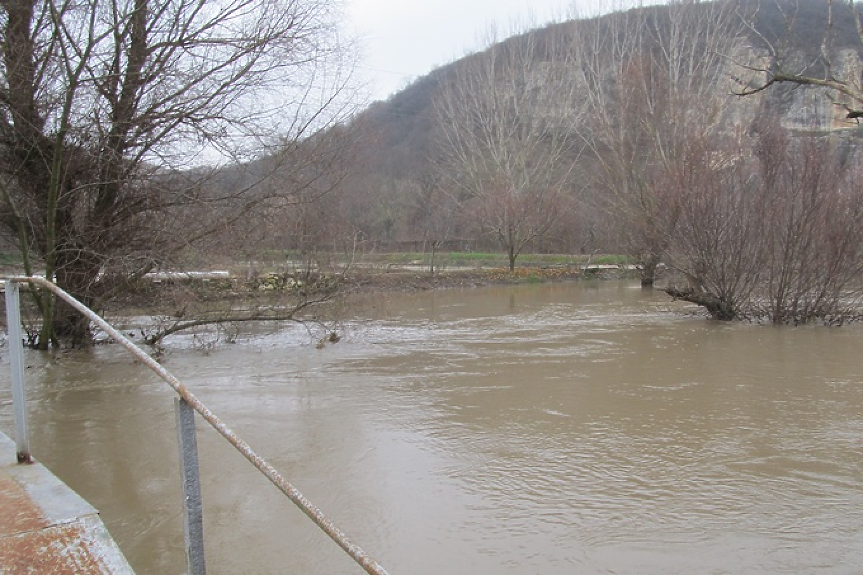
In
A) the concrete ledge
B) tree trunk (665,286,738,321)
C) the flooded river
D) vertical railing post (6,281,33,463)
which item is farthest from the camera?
tree trunk (665,286,738,321)

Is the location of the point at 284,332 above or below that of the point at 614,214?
below

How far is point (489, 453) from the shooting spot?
20.6 ft

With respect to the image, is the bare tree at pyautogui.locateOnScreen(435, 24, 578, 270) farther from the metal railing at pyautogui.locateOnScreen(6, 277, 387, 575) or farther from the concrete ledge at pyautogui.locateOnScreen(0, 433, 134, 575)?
the metal railing at pyautogui.locateOnScreen(6, 277, 387, 575)

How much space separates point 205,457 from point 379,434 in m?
1.69

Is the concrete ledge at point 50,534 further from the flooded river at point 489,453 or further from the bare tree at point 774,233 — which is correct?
the bare tree at point 774,233

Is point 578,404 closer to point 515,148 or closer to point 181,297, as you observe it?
point 181,297

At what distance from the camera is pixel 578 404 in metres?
8.04

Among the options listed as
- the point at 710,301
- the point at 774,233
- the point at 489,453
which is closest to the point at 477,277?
the point at 710,301

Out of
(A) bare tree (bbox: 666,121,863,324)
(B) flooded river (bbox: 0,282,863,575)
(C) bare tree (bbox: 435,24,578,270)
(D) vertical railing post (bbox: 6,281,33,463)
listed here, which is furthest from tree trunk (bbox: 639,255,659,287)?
(D) vertical railing post (bbox: 6,281,33,463)

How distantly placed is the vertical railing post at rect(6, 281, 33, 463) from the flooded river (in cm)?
106

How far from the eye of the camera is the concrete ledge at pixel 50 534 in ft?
8.11

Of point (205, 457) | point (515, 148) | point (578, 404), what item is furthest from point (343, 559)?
point (515, 148)

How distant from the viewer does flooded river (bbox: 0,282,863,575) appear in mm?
4441

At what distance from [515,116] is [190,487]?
158 ft
